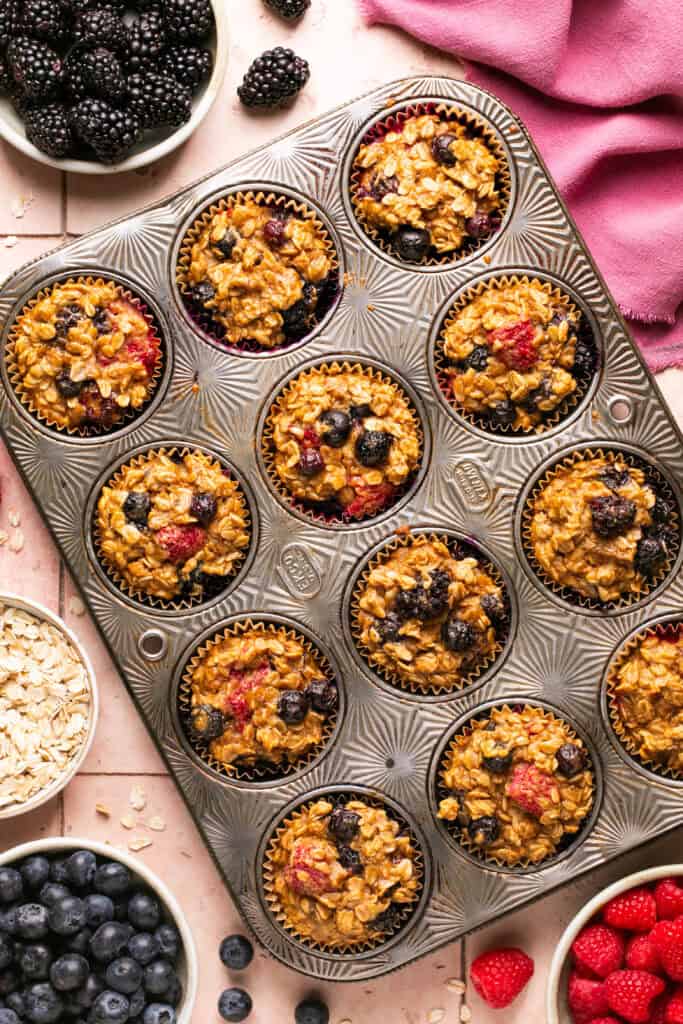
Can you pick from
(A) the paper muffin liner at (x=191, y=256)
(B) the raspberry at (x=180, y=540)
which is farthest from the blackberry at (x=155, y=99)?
(B) the raspberry at (x=180, y=540)

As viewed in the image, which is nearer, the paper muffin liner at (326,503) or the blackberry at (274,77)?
the paper muffin liner at (326,503)

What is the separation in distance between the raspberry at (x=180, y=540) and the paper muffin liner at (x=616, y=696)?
4.34ft

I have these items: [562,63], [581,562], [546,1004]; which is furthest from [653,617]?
[562,63]

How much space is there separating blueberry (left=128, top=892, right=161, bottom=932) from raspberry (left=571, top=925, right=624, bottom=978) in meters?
1.33

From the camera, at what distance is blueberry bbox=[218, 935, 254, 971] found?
159 inches

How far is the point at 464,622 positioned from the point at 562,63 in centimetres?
189

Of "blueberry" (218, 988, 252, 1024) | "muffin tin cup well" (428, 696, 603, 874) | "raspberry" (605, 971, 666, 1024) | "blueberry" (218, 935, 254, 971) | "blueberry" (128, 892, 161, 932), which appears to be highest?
"muffin tin cup well" (428, 696, 603, 874)

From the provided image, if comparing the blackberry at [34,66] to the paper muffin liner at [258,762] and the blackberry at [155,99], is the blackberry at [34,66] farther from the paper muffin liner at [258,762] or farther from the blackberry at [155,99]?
the paper muffin liner at [258,762]

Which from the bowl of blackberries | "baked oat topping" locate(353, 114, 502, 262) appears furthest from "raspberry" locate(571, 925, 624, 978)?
"baked oat topping" locate(353, 114, 502, 262)

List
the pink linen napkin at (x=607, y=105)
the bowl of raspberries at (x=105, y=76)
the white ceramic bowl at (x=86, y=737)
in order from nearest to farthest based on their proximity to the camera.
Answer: the bowl of raspberries at (x=105, y=76) → the white ceramic bowl at (x=86, y=737) → the pink linen napkin at (x=607, y=105)

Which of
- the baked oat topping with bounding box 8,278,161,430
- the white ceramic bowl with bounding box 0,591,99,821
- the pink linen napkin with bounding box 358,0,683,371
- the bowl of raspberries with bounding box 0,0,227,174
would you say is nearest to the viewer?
the baked oat topping with bounding box 8,278,161,430

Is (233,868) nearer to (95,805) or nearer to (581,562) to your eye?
(95,805)

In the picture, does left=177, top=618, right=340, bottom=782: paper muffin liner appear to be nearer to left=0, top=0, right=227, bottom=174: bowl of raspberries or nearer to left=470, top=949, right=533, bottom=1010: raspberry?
left=470, top=949, right=533, bottom=1010: raspberry

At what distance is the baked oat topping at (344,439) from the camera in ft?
12.1
